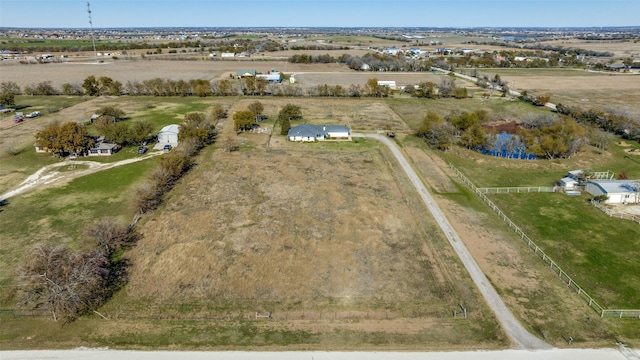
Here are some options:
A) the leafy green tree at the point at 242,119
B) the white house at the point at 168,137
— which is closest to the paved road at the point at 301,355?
the white house at the point at 168,137

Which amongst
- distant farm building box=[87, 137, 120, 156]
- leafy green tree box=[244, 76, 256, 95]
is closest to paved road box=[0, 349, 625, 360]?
distant farm building box=[87, 137, 120, 156]

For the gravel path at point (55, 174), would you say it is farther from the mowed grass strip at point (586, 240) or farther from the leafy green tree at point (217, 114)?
the mowed grass strip at point (586, 240)

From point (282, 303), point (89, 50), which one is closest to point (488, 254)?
point (282, 303)

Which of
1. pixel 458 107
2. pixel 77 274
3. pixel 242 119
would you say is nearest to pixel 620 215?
pixel 77 274

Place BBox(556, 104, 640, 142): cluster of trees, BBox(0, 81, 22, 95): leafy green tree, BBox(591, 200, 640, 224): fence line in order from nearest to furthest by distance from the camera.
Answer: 1. BBox(591, 200, 640, 224): fence line
2. BBox(556, 104, 640, 142): cluster of trees
3. BBox(0, 81, 22, 95): leafy green tree

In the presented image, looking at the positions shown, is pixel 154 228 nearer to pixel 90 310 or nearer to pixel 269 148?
pixel 90 310

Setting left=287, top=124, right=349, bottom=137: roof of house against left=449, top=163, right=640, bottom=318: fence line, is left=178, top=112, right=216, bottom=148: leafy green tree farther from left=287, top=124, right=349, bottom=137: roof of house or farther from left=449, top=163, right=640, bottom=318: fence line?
left=449, top=163, right=640, bottom=318: fence line
